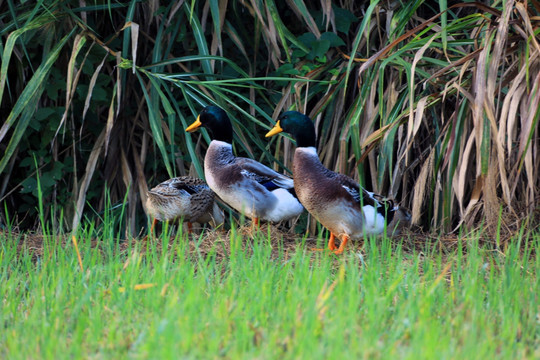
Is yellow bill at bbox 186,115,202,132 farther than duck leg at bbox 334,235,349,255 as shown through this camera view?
Yes

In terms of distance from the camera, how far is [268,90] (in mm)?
4805

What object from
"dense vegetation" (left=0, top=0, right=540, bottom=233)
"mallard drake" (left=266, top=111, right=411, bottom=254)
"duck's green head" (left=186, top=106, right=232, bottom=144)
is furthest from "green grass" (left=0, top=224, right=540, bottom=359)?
"duck's green head" (left=186, top=106, right=232, bottom=144)

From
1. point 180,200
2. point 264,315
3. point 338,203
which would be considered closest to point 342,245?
point 338,203

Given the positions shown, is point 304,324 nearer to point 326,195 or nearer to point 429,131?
point 326,195

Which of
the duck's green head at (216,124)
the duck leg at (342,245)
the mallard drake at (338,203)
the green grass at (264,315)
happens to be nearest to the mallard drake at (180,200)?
Result: the duck's green head at (216,124)

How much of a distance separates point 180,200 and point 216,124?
513 mm

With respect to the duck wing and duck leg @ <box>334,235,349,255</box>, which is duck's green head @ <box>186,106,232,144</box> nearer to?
the duck wing

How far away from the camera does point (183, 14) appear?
4.74 m

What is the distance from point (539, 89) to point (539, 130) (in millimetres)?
774

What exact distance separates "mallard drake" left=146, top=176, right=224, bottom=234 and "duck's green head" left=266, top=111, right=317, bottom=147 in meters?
0.56

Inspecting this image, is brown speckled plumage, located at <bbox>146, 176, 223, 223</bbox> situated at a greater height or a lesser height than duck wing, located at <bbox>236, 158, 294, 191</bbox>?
lesser

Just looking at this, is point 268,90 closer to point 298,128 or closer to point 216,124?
point 216,124

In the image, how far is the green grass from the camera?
83.4 inches

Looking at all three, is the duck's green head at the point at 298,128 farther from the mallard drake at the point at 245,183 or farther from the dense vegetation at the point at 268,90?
the mallard drake at the point at 245,183
